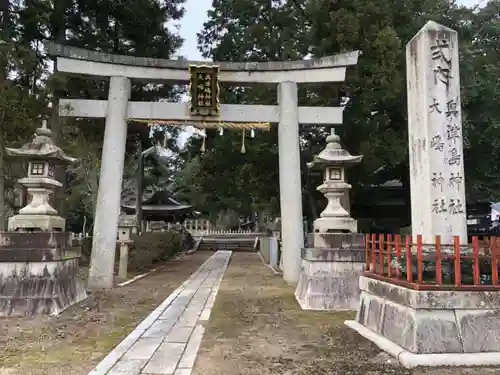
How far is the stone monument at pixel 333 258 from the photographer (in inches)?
359

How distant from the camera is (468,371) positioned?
190 inches

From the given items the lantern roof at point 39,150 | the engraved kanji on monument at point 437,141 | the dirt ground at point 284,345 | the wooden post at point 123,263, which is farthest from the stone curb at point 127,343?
the wooden post at point 123,263

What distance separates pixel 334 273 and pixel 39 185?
6360 mm

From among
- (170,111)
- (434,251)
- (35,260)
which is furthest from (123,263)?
(434,251)

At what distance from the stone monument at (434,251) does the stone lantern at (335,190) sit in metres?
2.33

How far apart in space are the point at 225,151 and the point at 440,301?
47.2 feet

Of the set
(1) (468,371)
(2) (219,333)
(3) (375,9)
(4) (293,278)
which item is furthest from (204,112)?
(1) (468,371)

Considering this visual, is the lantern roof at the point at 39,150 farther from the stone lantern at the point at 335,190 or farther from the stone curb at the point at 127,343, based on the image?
the stone lantern at the point at 335,190

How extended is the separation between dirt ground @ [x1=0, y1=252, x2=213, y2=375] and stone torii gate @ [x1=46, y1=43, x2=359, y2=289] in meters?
2.29

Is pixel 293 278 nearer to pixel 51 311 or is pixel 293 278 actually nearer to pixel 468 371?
pixel 51 311

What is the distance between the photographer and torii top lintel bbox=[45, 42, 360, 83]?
12585 mm

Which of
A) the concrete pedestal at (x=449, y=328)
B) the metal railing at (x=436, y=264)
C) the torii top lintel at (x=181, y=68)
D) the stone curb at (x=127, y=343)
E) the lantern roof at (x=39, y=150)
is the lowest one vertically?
the stone curb at (x=127, y=343)

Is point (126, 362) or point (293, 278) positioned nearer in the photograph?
point (126, 362)

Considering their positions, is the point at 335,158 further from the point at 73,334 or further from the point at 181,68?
the point at 73,334
